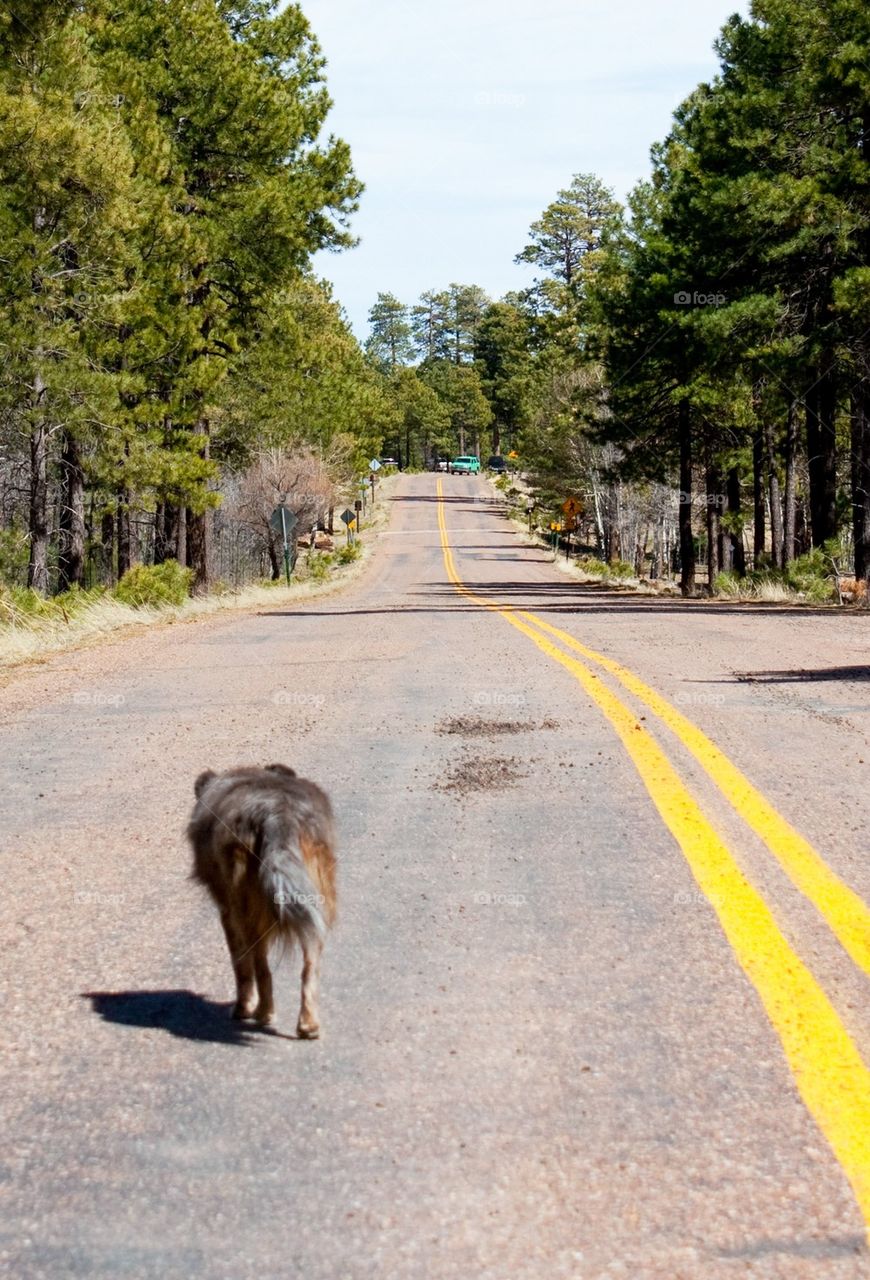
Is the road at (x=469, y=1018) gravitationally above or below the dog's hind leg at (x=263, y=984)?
below

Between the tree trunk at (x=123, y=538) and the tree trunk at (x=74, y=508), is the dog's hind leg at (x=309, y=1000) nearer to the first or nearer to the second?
the tree trunk at (x=74, y=508)

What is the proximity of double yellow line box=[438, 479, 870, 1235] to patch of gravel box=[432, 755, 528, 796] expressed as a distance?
2.31 ft

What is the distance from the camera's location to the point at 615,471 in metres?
44.2

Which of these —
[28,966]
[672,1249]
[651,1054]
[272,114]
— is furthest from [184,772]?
[272,114]

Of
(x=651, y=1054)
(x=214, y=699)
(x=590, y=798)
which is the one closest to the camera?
(x=651, y=1054)

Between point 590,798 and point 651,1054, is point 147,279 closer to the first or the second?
point 590,798

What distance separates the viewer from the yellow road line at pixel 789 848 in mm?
4855

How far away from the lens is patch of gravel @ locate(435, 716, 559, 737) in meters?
9.33

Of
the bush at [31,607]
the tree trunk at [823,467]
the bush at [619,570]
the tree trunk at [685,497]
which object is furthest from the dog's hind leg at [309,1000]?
the bush at [619,570]

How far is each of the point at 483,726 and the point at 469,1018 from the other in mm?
5616

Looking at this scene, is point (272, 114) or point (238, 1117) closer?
point (238, 1117)

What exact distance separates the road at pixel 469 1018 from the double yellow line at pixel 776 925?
0.01 meters

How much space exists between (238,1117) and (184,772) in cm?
479

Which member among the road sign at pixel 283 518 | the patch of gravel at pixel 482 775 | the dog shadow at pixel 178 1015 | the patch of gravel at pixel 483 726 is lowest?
the dog shadow at pixel 178 1015
